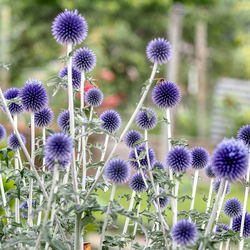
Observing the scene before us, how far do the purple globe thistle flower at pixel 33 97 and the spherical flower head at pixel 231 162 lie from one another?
0.64 metres

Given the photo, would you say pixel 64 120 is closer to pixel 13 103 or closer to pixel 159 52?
pixel 13 103

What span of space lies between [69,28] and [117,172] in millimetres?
518

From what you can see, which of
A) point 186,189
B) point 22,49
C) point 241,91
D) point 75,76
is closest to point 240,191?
point 186,189

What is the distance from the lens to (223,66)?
12.0 meters

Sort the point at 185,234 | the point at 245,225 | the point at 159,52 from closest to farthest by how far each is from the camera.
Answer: the point at 185,234
the point at 159,52
the point at 245,225

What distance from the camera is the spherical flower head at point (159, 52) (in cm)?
154

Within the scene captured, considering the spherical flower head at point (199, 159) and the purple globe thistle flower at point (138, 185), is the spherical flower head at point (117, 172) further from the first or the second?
the spherical flower head at point (199, 159)

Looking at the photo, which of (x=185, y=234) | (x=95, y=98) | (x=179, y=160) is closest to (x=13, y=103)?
(x=95, y=98)

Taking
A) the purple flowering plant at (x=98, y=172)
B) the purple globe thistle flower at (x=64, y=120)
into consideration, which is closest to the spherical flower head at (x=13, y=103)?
the purple flowering plant at (x=98, y=172)

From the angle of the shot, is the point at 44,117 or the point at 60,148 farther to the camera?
the point at 44,117

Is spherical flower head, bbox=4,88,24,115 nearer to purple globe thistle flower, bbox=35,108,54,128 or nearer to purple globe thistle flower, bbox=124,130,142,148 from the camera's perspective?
purple globe thistle flower, bbox=35,108,54,128

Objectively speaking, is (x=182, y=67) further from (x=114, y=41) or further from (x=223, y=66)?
(x=114, y=41)

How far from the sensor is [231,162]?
123 centimetres

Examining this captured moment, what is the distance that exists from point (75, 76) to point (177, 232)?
81 cm
